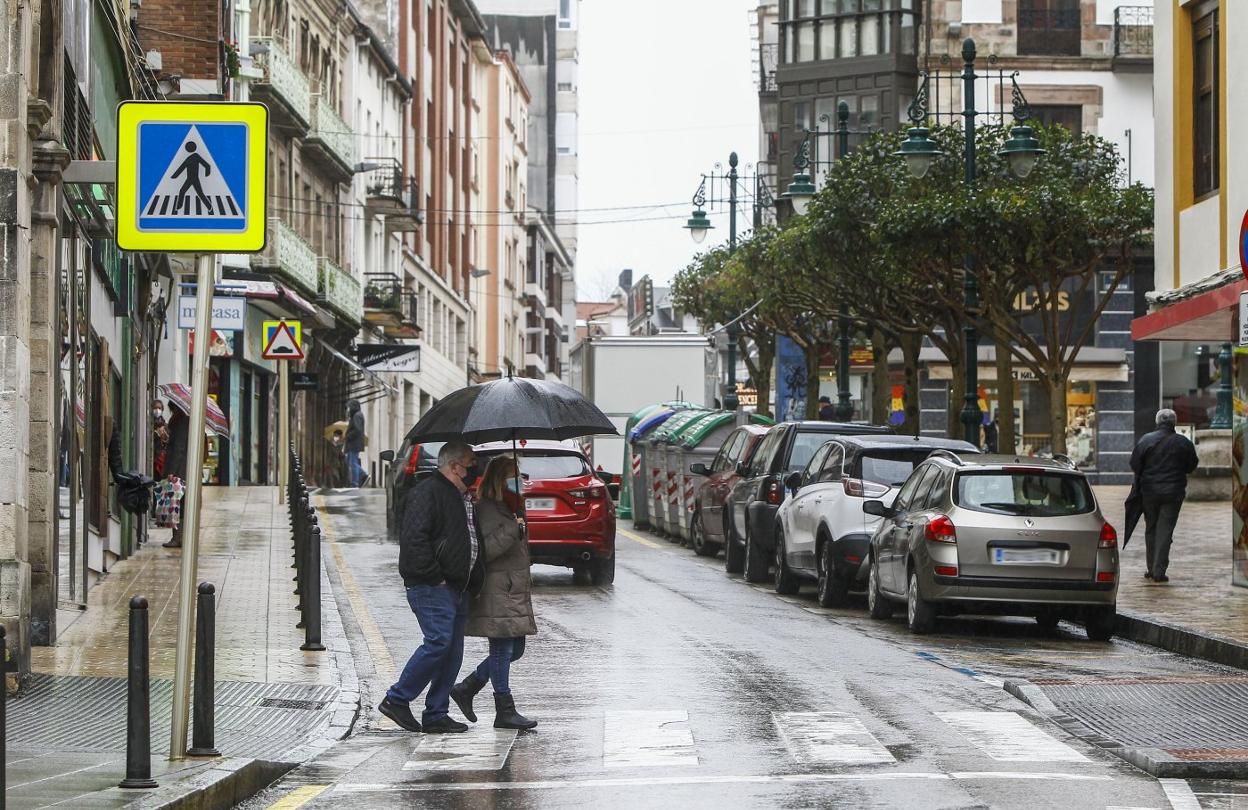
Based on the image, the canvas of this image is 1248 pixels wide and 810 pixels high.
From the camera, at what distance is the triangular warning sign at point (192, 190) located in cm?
979

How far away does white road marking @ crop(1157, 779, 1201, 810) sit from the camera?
9.24 meters

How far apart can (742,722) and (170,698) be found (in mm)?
3317

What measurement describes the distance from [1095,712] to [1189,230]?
12.7m

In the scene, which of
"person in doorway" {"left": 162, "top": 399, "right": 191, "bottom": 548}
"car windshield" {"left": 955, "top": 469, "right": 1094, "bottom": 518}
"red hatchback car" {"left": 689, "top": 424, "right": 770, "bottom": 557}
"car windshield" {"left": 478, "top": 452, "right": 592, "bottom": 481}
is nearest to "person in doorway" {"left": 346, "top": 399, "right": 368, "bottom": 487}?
"red hatchback car" {"left": 689, "top": 424, "right": 770, "bottom": 557}

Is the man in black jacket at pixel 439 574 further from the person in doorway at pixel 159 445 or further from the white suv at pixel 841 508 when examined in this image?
the person in doorway at pixel 159 445

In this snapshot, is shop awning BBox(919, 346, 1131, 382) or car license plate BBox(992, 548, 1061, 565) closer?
car license plate BBox(992, 548, 1061, 565)

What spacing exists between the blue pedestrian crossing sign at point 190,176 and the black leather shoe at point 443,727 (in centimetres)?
334

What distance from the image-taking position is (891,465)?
2088cm

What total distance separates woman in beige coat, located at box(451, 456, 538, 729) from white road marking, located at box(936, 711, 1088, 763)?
245cm

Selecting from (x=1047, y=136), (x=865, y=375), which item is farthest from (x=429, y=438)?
(x=865, y=375)

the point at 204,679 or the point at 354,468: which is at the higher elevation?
the point at 354,468

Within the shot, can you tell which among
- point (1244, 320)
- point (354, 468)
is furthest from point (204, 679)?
point (354, 468)

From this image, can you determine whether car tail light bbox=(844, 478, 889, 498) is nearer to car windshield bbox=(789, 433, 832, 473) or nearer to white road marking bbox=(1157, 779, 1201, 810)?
car windshield bbox=(789, 433, 832, 473)

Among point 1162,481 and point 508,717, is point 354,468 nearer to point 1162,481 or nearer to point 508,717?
point 1162,481
